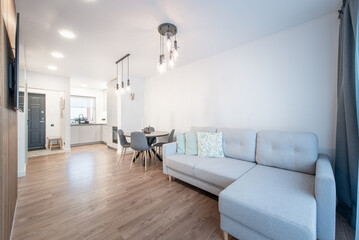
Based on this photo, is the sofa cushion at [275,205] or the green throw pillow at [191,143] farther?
the green throw pillow at [191,143]

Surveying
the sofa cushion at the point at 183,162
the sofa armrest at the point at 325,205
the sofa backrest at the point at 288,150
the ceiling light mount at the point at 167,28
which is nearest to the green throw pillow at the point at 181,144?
the sofa cushion at the point at 183,162

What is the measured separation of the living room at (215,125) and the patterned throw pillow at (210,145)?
18 millimetres

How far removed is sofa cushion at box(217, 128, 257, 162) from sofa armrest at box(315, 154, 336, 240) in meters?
0.99

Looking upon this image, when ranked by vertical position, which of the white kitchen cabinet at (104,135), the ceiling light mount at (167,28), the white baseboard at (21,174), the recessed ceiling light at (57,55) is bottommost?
the white baseboard at (21,174)

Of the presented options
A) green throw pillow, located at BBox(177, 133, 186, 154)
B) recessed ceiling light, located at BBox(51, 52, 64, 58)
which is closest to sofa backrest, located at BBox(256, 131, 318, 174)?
green throw pillow, located at BBox(177, 133, 186, 154)

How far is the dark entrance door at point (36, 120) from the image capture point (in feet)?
16.4

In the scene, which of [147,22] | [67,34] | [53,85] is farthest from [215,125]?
[53,85]

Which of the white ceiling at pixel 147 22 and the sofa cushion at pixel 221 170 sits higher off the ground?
the white ceiling at pixel 147 22

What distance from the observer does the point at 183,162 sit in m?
2.31

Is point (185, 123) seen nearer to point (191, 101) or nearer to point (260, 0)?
point (191, 101)

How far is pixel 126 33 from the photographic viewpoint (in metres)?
2.31

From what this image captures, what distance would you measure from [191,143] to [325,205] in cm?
182

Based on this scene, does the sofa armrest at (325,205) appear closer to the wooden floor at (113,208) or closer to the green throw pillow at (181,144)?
the wooden floor at (113,208)

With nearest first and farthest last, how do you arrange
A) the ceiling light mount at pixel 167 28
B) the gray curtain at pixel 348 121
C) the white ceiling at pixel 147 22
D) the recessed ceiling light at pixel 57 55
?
the gray curtain at pixel 348 121 < the white ceiling at pixel 147 22 < the ceiling light mount at pixel 167 28 < the recessed ceiling light at pixel 57 55
